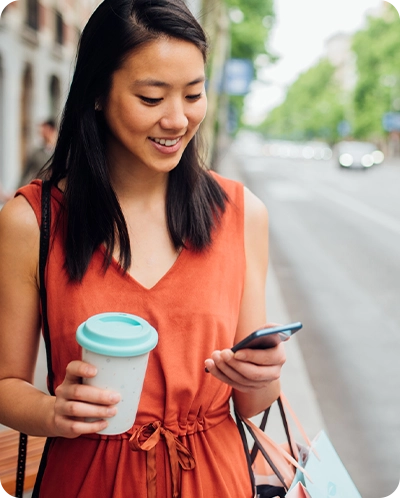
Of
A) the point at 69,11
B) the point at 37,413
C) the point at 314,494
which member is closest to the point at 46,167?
the point at 37,413

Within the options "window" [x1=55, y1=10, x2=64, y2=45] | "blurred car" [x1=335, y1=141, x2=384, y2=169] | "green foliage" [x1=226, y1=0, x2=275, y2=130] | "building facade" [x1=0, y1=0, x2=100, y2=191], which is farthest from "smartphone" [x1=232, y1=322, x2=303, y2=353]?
"blurred car" [x1=335, y1=141, x2=384, y2=169]

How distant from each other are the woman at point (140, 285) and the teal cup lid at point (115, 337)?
0.66 ft

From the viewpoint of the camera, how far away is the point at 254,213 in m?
1.69

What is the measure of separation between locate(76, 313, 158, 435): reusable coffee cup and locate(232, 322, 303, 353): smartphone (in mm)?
182

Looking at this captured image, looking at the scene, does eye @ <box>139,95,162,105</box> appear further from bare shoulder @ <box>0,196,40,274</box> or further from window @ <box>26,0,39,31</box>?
window @ <box>26,0,39,31</box>

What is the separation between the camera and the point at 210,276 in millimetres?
1568

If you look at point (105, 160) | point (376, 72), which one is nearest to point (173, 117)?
point (105, 160)

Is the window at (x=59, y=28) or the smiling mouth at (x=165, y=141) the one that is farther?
the window at (x=59, y=28)

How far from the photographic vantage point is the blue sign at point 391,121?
5406 cm

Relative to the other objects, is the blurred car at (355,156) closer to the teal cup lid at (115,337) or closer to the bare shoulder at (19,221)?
the bare shoulder at (19,221)

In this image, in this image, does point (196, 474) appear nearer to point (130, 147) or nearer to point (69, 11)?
point (130, 147)

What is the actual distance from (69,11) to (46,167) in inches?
806

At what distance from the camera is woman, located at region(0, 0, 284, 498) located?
143 cm

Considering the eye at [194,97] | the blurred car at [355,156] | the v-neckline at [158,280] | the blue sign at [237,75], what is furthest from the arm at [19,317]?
the blurred car at [355,156]
